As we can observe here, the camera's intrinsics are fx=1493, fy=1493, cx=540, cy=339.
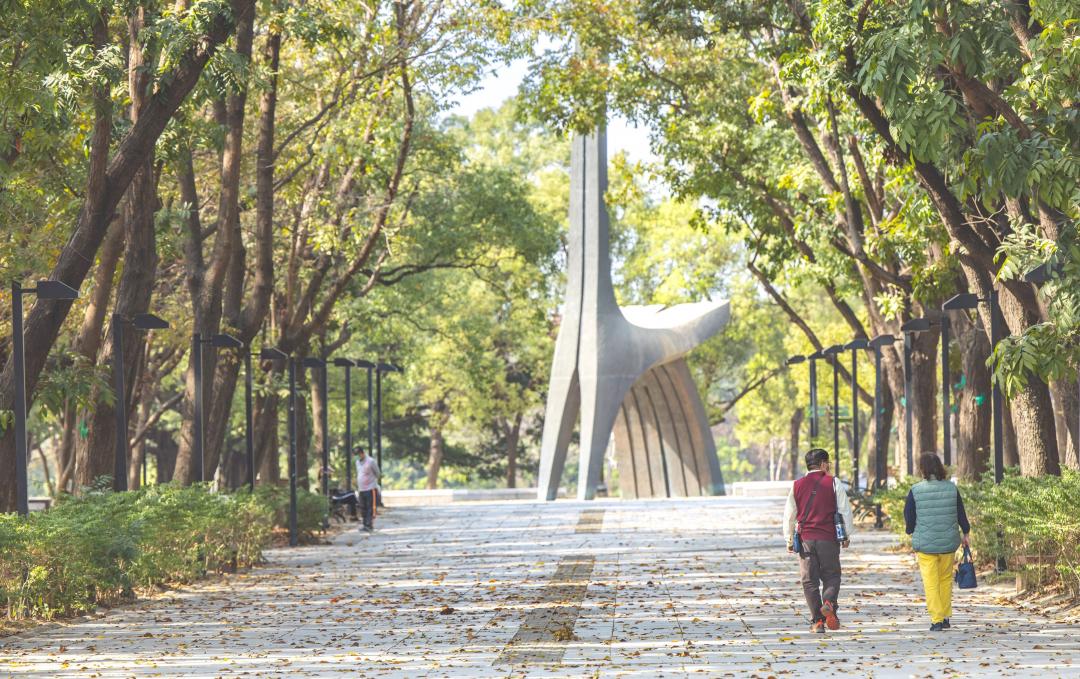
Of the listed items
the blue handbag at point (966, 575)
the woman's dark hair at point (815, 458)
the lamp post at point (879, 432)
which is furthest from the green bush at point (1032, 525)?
the lamp post at point (879, 432)

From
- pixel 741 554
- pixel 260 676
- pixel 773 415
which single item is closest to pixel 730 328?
pixel 773 415

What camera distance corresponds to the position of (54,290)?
13.1m

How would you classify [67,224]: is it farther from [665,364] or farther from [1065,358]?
[665,364]

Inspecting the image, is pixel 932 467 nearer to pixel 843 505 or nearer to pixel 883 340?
pixel 843 505

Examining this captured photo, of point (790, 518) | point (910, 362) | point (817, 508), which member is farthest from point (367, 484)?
point (817, 508)

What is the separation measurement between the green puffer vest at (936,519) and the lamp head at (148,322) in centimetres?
838

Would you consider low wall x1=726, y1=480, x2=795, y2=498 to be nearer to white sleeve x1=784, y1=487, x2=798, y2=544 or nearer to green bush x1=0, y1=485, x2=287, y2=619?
green bush x1=0, y1=485, x2=287, y2=619

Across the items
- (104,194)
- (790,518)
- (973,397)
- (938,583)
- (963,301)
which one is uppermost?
(104,194)

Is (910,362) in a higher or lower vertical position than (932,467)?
higher

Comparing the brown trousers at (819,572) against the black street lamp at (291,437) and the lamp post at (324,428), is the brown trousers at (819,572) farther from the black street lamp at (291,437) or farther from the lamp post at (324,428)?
the lamp post at (324,428)

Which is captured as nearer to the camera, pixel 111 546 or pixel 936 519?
pixel 936 519

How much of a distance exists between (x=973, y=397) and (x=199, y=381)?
10.5 meters

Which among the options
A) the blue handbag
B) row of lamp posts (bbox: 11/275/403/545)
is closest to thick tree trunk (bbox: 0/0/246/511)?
row of lamp posts (bbox: 11/275/403/545)

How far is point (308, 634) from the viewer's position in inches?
476
